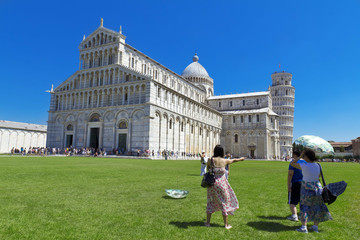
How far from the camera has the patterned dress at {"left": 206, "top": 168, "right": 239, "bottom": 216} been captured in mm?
5797

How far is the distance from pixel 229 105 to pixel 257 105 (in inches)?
317

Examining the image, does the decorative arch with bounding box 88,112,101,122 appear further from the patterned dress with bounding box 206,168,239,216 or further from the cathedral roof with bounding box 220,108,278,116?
the patterned dress with bounding box 206,168,239,216

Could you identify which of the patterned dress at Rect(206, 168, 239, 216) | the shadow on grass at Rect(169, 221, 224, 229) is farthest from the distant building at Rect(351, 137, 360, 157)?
the shadow on grass at Rect(169, 221, 224, 229)

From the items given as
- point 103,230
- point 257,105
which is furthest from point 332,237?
point 257,105

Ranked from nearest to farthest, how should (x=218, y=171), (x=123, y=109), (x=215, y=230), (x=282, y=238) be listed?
(x=282, y=238)
(x=215, y=230)
(x=218, y=171)
(x=123, y=109)

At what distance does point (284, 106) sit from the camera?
88562mm

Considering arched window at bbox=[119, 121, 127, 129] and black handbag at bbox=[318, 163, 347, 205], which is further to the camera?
arched window at bbox=[119, 121, 127, 129]

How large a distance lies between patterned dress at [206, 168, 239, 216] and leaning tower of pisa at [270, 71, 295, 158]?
88061 mm

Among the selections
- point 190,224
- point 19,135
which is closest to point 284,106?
point 19,135

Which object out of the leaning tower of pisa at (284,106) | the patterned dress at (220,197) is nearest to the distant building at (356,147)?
the leaning tower of pisa at (284,106)

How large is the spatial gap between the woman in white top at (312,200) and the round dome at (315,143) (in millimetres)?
99237

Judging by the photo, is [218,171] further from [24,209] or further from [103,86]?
[103,86]

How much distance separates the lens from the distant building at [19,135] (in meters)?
58.0

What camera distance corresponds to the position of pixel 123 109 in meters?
43.0
